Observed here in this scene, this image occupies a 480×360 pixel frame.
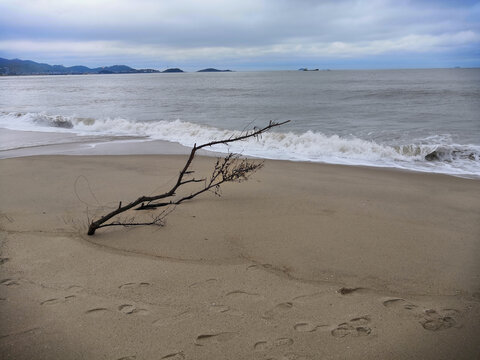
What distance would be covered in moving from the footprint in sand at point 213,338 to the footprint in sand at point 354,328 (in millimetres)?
634

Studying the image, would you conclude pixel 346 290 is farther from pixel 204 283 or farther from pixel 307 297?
pixel 204 283

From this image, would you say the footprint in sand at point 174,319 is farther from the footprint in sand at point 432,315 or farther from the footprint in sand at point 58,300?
the footprint in sand at point 432,315

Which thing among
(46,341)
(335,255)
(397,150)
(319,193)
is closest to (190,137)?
(397,150)

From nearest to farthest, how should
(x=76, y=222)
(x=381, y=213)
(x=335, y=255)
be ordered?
(x=335, y=255) → (x=76, y=222) → (x=381, y=213)

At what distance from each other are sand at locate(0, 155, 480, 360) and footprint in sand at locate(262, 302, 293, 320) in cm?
1

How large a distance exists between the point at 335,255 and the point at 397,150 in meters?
6.71

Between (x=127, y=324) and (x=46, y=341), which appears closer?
(x=46, y=341)

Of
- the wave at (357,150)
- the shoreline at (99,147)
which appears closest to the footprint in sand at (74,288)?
the wave at (357,150)

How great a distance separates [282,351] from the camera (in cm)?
214

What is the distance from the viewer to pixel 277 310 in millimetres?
2539

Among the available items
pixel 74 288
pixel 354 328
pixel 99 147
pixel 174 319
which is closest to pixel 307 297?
pixel 354 328

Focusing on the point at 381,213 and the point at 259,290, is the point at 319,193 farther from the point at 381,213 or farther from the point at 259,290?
the point at 259,290

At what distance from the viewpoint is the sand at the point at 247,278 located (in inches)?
87.5

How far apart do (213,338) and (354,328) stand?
88 centimetres
